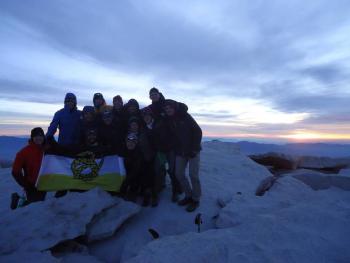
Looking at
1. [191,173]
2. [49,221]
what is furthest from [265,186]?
[49,221]

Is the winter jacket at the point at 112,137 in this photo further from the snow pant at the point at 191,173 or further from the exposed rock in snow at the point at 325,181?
→ the exposed rock in snow at the point at 325,181

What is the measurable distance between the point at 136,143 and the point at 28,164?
237 centimetres

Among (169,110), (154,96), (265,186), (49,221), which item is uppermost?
(154,96)

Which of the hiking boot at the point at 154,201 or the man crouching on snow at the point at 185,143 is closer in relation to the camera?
the man crouching on snow at the point at 185,143

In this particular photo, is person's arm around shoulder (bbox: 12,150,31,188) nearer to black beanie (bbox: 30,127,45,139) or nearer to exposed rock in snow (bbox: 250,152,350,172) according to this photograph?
black beanie (bbox: 30,127,45,139)

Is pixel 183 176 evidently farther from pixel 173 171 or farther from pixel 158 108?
pixel 158 108

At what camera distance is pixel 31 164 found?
23.4 ft

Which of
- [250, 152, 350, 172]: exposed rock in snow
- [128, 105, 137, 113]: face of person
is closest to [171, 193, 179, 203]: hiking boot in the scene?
[128, 105, 137, 113]: face of person

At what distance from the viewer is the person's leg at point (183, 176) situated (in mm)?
7328

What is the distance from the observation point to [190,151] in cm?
716

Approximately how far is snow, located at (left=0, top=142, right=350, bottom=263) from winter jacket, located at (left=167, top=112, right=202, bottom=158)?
4.37 feet

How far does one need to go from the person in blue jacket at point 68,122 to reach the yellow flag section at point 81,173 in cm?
56

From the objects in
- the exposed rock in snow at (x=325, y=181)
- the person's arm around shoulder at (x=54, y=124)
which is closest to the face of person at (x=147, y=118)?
the person's arm around shoulder at (x=54, y=124)

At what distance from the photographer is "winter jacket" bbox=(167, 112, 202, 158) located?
7.17m
